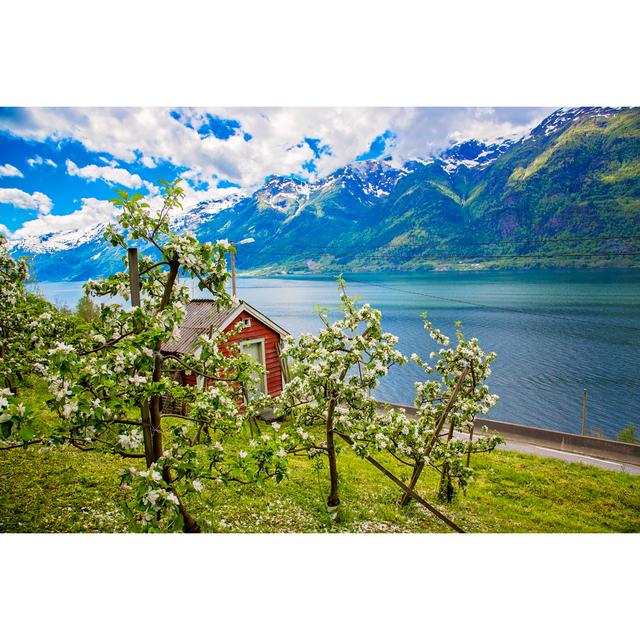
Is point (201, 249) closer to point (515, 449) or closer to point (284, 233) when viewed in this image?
point (284, 233)

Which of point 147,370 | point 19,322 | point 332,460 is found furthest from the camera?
point 19,322

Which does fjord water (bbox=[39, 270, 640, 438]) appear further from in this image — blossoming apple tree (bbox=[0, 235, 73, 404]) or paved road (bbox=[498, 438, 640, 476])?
blossoming apple tree (bbox=[0, 235, 73, 404])

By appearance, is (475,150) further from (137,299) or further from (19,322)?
(19,322)

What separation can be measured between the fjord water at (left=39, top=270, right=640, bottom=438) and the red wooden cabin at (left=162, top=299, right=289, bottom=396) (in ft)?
1.41

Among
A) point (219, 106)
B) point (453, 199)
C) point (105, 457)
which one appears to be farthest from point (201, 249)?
point (453, 199)

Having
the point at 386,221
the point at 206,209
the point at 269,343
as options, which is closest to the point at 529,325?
the point at 386,221

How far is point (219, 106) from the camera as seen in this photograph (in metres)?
3.43

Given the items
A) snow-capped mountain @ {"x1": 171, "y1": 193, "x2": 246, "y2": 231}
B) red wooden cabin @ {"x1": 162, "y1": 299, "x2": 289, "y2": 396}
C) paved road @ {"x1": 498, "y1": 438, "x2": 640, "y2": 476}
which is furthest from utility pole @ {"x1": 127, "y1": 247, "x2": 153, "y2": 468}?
paved road @ {"x1": 498, "y1": 438, "x2": 640, "y2": 476}

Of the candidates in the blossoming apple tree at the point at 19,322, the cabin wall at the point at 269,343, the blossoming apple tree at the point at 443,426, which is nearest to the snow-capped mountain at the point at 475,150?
the blossoming apple tree at the point at 443,426

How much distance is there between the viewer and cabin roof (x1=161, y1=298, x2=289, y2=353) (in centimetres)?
566

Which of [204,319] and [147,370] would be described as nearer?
[147,370]

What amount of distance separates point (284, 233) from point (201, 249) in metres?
5.20

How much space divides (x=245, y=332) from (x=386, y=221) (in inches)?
248

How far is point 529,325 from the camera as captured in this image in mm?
13172
